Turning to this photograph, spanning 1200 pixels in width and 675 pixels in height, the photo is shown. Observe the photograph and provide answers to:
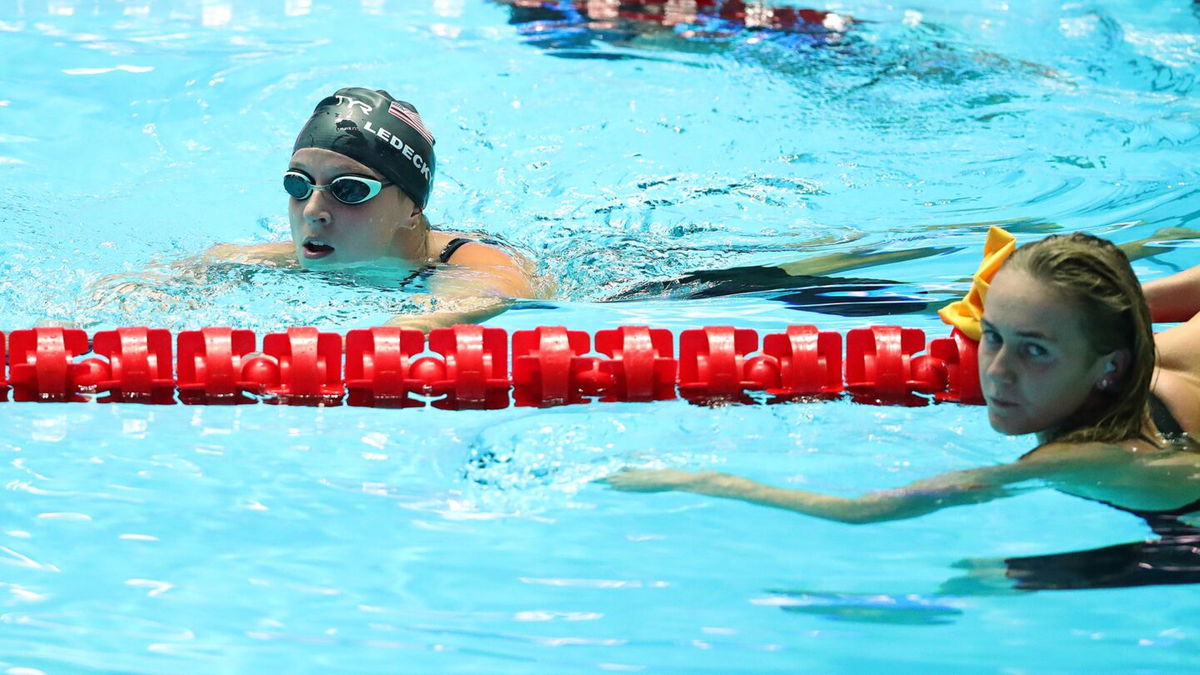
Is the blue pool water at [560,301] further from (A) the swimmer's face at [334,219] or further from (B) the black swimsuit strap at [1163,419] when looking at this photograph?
(B) the black swimsuit strap at [1163,419]

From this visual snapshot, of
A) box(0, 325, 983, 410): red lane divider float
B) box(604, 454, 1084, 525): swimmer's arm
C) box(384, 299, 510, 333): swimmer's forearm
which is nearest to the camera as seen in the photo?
box(604, 454, 1084, 525): swimmer's arm

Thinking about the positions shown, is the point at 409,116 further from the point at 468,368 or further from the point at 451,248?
the point at 468,368

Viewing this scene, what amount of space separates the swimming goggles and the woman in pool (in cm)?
162

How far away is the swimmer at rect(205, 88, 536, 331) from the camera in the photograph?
389 centimetres

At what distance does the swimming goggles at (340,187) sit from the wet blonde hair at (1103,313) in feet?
6.72

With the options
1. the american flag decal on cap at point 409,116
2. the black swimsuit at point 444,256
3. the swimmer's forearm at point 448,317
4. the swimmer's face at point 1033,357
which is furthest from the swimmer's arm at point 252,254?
the swimmer's face at point 1033,357

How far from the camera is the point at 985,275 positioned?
283 cm

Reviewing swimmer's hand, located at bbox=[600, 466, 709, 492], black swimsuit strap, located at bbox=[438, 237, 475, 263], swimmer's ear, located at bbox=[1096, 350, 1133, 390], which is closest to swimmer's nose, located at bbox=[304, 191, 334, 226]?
black swimsuit strap, located at bbox=[438, 237, 475, 263]

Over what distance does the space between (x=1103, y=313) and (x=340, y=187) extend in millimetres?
2289

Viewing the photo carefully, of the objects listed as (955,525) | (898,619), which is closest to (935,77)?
(955,525)

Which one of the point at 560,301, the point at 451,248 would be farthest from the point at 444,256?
the point at 560,301

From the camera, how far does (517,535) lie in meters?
2.73

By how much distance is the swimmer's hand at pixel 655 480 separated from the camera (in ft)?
8.56

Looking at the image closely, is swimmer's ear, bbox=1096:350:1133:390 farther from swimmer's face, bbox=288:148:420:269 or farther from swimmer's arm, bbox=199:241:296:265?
swimmer's arm, bbox=199:241:296:265
